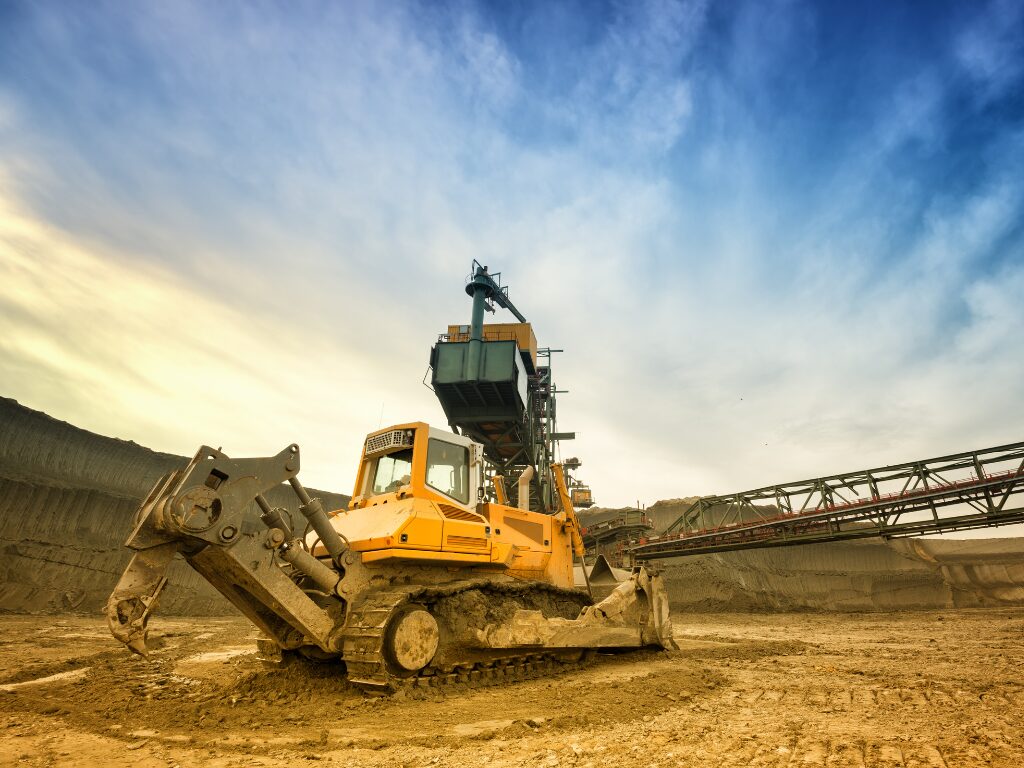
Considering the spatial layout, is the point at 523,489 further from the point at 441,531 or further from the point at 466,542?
the point at 441,531

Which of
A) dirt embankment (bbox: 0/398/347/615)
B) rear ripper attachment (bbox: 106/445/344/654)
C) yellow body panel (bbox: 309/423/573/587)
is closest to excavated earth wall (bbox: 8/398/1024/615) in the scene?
dirt embankment (bbox: 0/398/347/615)

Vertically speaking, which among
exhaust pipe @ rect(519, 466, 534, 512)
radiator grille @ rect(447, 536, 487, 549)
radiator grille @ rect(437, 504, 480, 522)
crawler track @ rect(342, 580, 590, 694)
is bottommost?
crawler track @ rect(342, 580, 590, 694)

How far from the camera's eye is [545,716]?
4305mm

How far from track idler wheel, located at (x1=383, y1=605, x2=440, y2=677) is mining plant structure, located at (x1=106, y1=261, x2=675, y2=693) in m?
0.01

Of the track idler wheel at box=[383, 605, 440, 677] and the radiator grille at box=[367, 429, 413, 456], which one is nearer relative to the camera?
the track idler wheel at box=[383, 605, 440, 677]

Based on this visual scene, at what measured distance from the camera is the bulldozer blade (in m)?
3.71

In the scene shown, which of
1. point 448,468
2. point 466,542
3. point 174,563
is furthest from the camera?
point 174,563

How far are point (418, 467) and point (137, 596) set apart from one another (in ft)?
9.03

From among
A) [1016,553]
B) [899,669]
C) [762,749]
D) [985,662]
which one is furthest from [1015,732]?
[1016,553]

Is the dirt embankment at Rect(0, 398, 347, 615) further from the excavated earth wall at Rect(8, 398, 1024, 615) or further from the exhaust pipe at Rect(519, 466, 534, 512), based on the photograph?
the exhaust pipe at Rect(519, 466, 534, 512)

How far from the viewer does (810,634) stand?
40.7 feet

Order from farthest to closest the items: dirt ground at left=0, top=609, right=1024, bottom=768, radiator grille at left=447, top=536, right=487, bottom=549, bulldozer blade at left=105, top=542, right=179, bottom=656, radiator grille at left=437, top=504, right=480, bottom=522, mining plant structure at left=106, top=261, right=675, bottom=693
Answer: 1. radiator grille at left=437, top=504, right=480, bottom=522
2. radiator grille at left=447, top=536, right=487, bottom=549
3. mining plant structure at left=106, top=261, right=675, bottom=693
4. bulldozer blade at left=105, top=542, right=179, bottom=656
5. dirt ground at left=0, top=609, right=1024, bottom=768

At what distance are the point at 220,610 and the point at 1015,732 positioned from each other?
Result: 23686 millimetres

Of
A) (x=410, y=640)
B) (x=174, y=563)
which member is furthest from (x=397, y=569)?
(x=174, y=563)
